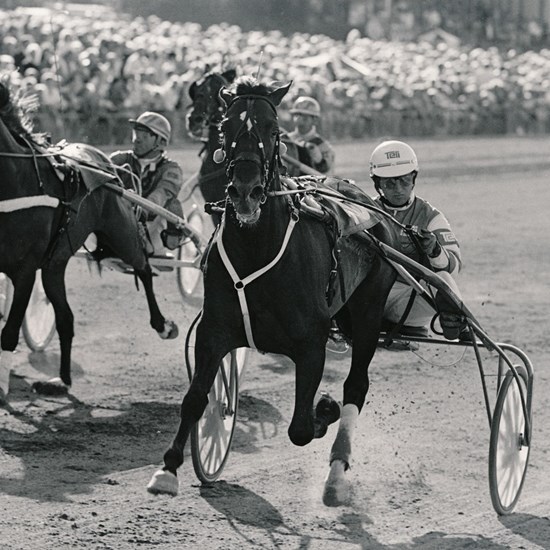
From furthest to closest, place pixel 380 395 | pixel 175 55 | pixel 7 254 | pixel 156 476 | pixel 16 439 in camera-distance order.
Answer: pixel 175 55 → pixel 380 395 → pixel 7 254 → pixel 16 439 → pixel 156 476

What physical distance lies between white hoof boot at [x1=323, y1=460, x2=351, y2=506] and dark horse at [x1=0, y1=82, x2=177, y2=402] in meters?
2.40

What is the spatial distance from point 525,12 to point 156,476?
34.6 m

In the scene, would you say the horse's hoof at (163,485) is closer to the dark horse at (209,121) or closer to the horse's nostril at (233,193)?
the horse's nostril at (233,193)

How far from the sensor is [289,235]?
15.1 ft

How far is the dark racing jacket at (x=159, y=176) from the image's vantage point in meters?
8.25

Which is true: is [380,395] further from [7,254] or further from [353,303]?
[7,254]

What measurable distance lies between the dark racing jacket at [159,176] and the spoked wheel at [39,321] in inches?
37.9

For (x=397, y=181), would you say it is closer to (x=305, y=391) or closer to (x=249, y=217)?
(x=305, y=391)

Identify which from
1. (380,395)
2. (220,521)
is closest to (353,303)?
(220,521)

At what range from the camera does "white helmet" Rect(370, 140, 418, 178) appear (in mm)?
5566

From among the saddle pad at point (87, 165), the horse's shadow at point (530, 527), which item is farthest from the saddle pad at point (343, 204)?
the saddle pad at point (87, 165)

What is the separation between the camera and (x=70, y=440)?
6.06 meters

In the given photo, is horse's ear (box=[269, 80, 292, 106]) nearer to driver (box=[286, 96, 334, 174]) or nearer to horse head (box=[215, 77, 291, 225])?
horse head (box=[215, 77, 291, 225])

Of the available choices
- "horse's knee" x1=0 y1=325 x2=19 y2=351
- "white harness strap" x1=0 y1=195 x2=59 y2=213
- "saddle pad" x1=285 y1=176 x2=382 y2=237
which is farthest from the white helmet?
"horse's knee" x1=0 y1=325 x2=19 y2=351
